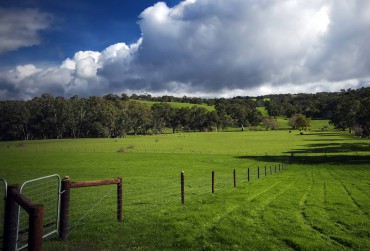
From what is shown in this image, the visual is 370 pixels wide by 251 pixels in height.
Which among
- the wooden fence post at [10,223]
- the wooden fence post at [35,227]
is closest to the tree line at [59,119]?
the wooden fence post at [10,223]

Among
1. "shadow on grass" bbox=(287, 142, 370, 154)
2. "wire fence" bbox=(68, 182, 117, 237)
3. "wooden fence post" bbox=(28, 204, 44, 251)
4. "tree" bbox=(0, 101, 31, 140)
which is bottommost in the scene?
"shadow on grass" bbox=(287, 142, 370, 154)

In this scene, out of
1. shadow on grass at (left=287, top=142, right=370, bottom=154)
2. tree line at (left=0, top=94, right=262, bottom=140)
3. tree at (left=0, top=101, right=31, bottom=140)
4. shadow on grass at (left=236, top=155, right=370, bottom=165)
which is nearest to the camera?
shadow on grass at (left=236, top=155, right=370, bottom=165)

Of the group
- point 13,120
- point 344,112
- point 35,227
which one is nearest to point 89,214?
point 35,227

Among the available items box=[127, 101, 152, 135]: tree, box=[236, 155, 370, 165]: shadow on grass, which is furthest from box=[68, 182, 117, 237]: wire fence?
box=[127, 101, 152, 135]: tree

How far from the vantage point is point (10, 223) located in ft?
21.6

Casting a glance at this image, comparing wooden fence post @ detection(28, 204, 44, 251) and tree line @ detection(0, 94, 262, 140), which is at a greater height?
tree line @ detection(0, 94, 262, 140)

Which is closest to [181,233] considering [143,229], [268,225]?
[143,229]

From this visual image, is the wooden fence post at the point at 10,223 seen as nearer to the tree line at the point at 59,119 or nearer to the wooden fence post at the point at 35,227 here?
the wooden fence post at the point at 35,227

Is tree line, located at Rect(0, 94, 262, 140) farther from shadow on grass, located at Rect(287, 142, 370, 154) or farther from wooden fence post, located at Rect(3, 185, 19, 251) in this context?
wooden fence post, located at Rect(3, 185, 19, 251)

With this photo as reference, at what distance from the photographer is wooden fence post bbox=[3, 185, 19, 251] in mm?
6531

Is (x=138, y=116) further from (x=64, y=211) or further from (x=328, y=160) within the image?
(x=64, y=211)

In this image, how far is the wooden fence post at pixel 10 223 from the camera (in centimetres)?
653

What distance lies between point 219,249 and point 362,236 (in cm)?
Answer: 529

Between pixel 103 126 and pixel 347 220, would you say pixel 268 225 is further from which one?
pixel 103 126
